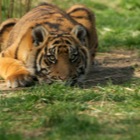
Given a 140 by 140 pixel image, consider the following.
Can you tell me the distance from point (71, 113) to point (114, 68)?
10.0ft

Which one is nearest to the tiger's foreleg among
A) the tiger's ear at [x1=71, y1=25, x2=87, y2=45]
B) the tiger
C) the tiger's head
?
the tiger

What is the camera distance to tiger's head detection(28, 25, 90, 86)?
626 centimetres

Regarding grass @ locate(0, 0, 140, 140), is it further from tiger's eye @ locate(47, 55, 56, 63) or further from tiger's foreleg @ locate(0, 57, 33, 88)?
tiger's eye @ locate(47, 55, 56, 63)

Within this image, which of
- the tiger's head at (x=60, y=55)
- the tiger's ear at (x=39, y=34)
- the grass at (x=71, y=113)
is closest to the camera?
the grass at (x=71, y=113)

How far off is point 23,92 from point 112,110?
1.18m

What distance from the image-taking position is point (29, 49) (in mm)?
Result: 6754

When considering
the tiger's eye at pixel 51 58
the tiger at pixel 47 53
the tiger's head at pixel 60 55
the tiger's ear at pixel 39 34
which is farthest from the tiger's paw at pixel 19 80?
the tiger's ear at pixel 39 34

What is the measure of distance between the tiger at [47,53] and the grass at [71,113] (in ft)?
0.70

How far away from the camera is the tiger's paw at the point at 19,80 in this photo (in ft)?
20.9

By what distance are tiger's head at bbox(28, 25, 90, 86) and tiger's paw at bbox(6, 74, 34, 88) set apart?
111mm

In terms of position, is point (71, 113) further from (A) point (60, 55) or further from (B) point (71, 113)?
(A) point (60, 55)

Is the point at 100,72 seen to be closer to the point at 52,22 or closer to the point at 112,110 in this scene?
the point at 52,22

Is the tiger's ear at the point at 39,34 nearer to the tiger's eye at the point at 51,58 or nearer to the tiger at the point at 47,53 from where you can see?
the tiger at the point at 47,53

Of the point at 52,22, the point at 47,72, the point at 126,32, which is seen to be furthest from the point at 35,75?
the point at 126,32
